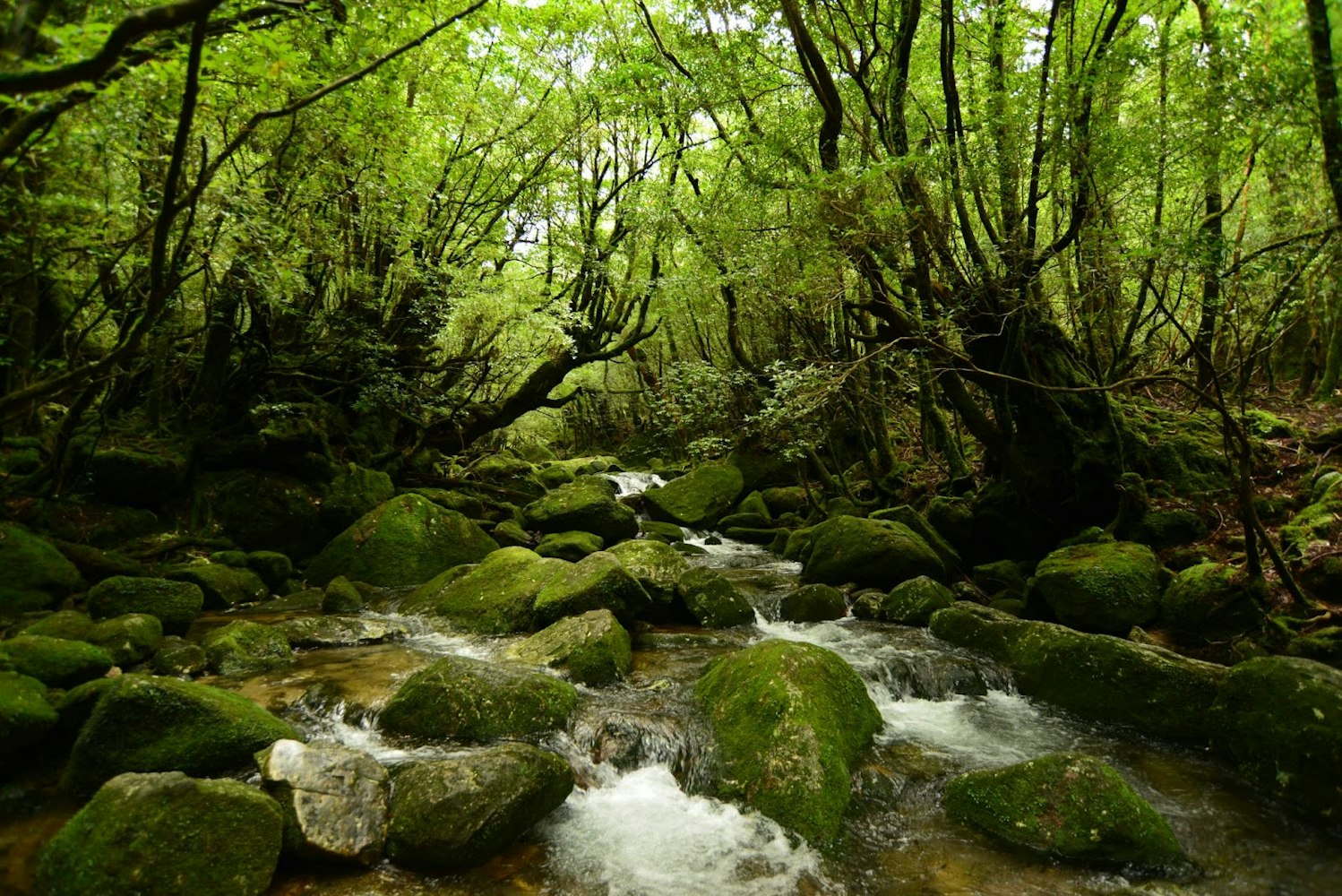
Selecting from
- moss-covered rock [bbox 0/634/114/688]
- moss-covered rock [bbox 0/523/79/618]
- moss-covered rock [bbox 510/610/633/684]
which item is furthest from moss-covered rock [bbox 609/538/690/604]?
moss-covered rock [bbox 0/523/79/618]

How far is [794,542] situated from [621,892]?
9828 mm

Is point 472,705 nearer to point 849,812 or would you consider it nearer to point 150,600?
point 849,812

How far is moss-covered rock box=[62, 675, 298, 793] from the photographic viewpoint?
13.7 feet

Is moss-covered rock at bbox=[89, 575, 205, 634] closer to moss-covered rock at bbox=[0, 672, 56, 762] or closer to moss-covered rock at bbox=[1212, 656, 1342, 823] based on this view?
moss-covered rock at bbox=[0, 672, 56, 762]

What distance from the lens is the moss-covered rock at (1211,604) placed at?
627cm

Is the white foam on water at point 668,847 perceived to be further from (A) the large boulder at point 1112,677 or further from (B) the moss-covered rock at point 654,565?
(B) the moss-covered rock at point 654,565

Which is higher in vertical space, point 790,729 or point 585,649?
point 790,729

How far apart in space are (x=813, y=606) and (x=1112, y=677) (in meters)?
3.74

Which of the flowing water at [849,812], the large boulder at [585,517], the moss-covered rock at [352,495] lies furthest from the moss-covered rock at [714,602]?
the moss-covered rock at [352,495]

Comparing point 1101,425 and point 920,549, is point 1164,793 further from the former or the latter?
point 1101,425

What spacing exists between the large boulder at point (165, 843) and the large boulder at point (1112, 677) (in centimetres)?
660

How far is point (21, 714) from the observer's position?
4332 mm

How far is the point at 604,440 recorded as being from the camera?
3944 centimetres

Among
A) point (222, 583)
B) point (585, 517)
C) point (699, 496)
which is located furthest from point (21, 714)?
point (699, 496)
